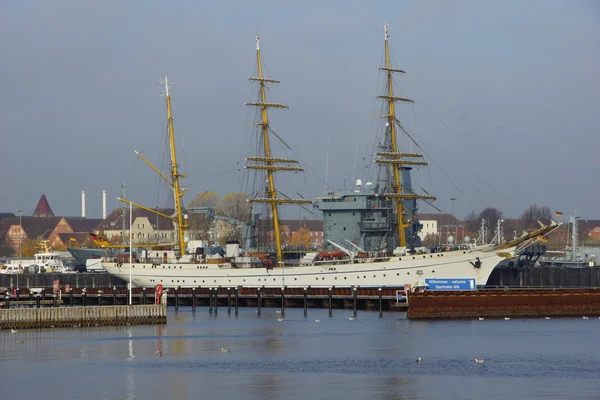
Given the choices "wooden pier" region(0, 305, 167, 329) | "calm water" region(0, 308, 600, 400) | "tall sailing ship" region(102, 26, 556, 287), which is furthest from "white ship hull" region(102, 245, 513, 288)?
"wooden pier" region(0, 305, 167, 329)

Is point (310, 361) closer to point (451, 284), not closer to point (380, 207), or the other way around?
point (451, 284)

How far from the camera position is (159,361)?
4381 centimetres

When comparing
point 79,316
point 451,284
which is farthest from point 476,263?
point 79,316

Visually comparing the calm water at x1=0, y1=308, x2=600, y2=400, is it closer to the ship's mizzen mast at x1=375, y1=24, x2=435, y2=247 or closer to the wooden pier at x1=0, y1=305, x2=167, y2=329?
the wooden pier at x1=0, y1=305, x2=167, y2=329

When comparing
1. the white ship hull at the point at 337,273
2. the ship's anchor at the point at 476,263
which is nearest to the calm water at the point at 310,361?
the white ship hull at the point at 337,273

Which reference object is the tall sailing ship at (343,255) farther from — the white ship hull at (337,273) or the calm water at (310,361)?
the calm water at (310,361)

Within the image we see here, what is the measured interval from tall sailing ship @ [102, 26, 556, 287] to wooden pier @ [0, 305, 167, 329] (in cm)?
2312

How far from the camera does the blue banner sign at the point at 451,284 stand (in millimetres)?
66625

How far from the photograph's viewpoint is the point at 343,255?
88.8 meters

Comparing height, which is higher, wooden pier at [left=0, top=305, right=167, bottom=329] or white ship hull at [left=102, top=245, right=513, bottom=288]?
white ship hull at [left=102, top=245, right=513, bottom=288]

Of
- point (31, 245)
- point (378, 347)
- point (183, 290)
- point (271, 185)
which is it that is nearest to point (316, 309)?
point (183, 290)

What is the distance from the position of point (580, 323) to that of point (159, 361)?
2699 cm

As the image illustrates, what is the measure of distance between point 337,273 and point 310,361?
131 ft

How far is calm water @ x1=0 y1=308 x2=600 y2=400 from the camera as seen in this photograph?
35500 millimetres
